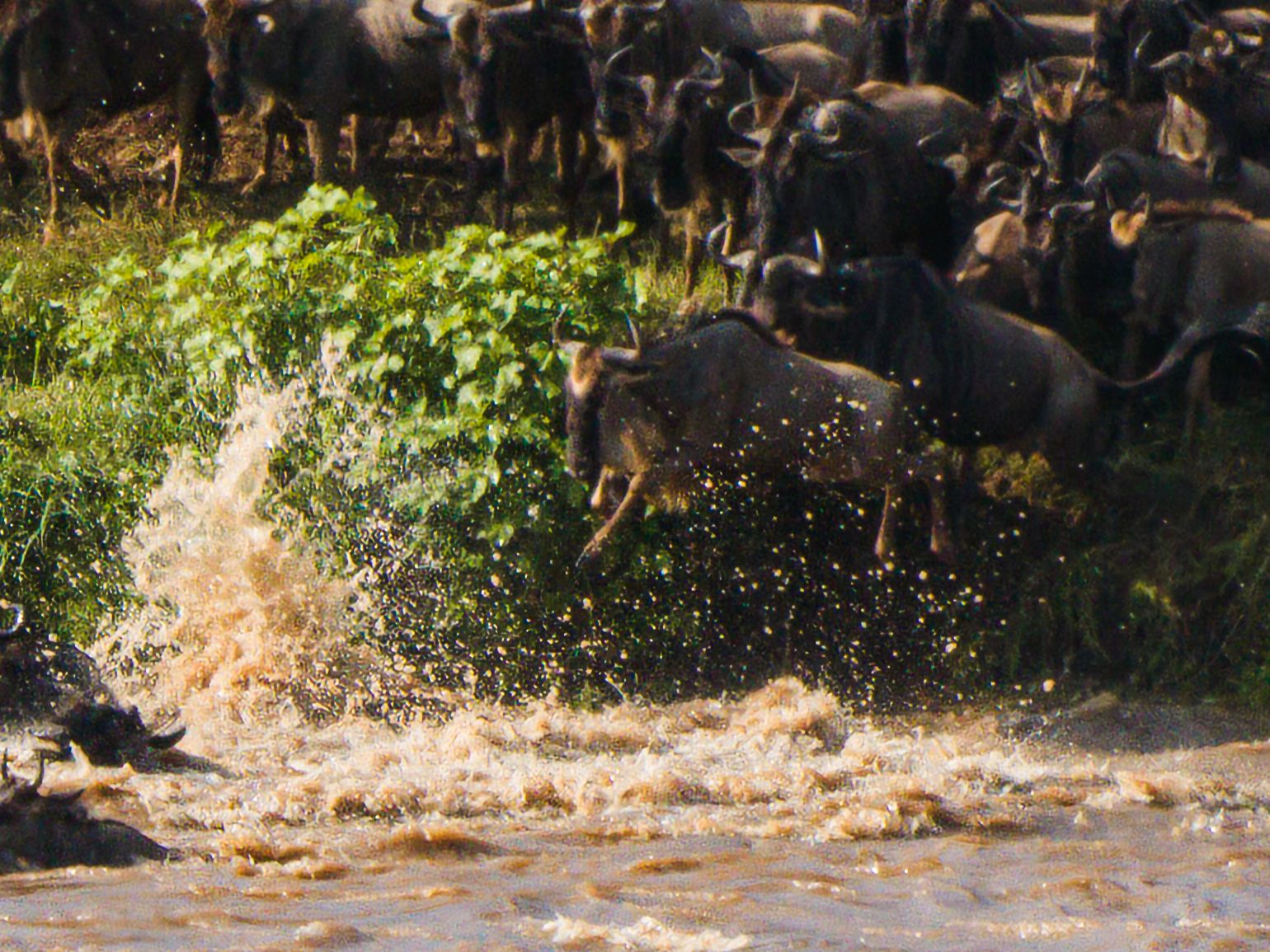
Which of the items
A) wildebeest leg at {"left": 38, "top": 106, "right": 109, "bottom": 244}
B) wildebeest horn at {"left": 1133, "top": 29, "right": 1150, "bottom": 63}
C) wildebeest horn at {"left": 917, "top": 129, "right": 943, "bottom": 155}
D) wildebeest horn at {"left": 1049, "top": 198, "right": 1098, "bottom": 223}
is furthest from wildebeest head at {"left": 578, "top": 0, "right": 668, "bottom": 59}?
wildebeest horn at {"left": 1049, "top": 198, "right": 1098, "bottom": 223}

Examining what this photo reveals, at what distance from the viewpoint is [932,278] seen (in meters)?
9.45

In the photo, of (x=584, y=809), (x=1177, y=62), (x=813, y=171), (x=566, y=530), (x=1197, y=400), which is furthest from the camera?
(x=1177, y=62)

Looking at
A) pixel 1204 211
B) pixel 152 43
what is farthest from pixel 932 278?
pixel 152 43

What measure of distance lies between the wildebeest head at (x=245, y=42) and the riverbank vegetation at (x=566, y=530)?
324 cm

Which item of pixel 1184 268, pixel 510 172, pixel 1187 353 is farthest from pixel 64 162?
pixel 1187 353

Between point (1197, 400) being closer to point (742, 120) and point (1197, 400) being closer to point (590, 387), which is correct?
point (742, 120)

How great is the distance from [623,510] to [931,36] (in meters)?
4.55

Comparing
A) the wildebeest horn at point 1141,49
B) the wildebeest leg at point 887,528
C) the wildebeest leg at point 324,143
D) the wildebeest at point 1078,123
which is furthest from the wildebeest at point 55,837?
the wildebeest horn at point 1141,49

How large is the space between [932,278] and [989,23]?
3.65 meters

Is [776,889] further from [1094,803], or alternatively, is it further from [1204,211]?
[1204,211]

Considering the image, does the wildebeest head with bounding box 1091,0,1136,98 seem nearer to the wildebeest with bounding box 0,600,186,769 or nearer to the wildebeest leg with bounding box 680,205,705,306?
the wildebeest leg with bounding box 680,205,705,306

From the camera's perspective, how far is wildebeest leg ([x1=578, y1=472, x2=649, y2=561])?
28.9ft

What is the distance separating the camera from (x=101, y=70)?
13.3 m

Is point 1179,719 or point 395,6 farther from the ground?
point 395,6
